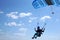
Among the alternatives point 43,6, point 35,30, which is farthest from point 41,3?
point 35,30

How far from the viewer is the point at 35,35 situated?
49031mm

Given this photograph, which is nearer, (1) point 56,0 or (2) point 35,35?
(1) point 56,0

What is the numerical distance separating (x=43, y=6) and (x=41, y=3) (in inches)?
22.5

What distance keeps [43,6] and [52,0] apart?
7.13 feet

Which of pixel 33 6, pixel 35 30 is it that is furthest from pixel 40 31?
pixel 33 6

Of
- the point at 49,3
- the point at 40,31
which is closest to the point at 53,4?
the point at 49,3

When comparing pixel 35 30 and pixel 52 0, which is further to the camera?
pixel 35 30

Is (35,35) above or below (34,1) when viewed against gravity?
below

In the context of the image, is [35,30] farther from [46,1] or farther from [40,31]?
[46,1]

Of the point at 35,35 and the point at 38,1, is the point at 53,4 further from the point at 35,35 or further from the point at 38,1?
the point at 35,35

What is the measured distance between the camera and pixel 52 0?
149 feet

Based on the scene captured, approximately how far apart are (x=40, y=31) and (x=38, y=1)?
535cm

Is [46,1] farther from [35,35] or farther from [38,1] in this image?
[35,35]

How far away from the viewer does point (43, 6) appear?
46.9 m
